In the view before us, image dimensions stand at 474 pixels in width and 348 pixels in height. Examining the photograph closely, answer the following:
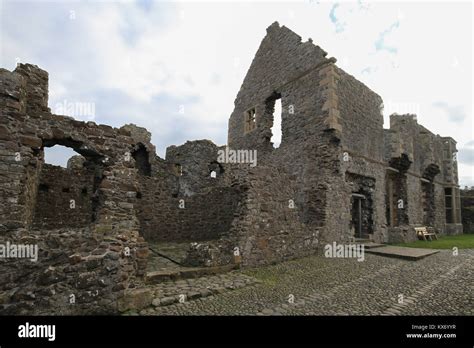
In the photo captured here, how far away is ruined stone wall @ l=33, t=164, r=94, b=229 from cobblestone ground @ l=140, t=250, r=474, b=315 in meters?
6.84

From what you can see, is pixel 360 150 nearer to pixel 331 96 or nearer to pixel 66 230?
pixel 331 96

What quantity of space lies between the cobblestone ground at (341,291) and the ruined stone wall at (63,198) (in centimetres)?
684

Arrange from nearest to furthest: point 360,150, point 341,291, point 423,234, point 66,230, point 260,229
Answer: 1. point 66,230
2. point 341,291
3. point 260,229
4. point 360,150
5. point 423,234

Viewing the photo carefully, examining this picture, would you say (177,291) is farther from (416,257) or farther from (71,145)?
(416,257)

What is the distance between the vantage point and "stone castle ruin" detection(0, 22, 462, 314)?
13.9 ft

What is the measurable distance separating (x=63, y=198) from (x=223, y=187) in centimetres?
655

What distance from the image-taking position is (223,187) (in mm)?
12477

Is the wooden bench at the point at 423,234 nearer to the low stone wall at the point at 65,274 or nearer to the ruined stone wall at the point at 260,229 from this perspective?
the ruined stone wall at the point at 260,229

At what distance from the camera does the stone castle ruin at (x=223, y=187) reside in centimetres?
425

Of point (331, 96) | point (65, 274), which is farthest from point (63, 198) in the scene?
point (331, 96)

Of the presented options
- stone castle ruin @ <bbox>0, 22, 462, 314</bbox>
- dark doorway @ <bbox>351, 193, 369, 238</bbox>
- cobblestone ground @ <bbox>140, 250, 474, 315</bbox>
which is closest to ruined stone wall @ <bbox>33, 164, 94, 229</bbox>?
stone castle ruin @ <bbox>0, 22, 462, 314</bbox>

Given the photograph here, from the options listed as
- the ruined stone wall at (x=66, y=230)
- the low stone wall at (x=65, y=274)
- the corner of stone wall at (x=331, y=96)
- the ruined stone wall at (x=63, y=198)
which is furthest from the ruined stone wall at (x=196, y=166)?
the low stone wall at (x=65, y=274)
